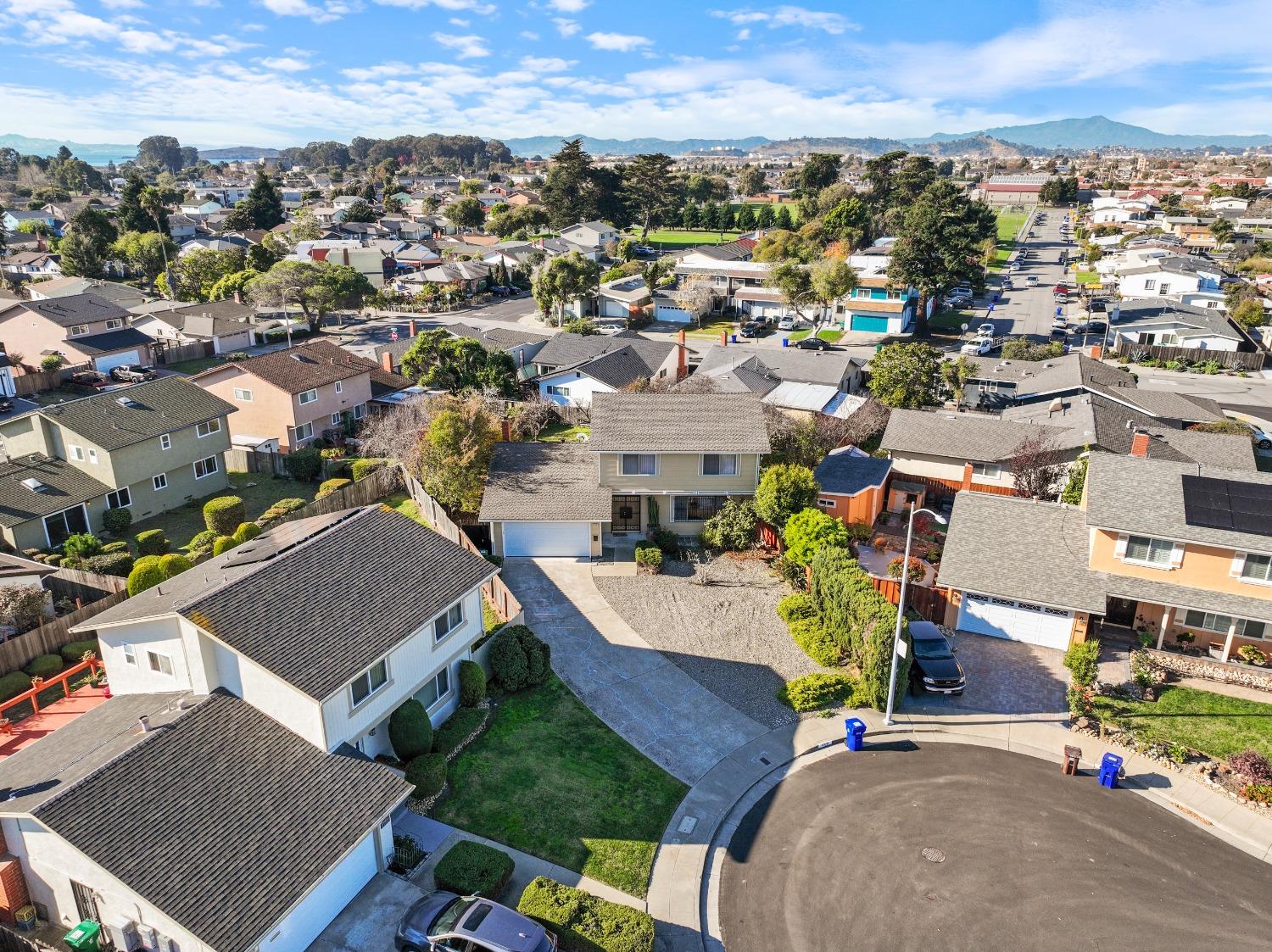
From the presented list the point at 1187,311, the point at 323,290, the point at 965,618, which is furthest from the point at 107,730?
the point at 1187,311

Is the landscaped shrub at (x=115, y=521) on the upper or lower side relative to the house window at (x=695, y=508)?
lower

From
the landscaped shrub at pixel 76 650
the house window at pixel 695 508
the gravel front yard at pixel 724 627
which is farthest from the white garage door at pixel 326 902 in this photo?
the house window at pixel 695 508

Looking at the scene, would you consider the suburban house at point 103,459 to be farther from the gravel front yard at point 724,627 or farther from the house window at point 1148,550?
the house window at point 1148,550

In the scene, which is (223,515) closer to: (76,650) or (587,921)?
(76,650)

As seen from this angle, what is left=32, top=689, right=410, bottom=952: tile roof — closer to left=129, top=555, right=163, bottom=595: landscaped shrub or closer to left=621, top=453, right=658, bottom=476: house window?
left=129, top=555, right=163, bottom=595: landscaped shrub

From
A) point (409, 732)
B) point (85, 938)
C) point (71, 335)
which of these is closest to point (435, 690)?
point (409, 732)

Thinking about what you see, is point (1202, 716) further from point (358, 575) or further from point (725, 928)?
point (358, 575)

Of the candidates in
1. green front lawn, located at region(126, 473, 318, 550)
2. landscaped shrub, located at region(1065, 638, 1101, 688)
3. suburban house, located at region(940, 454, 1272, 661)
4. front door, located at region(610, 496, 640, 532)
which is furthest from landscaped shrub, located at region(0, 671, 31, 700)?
landscaped shrub, located at region(1065, 638, 1101, 688)
